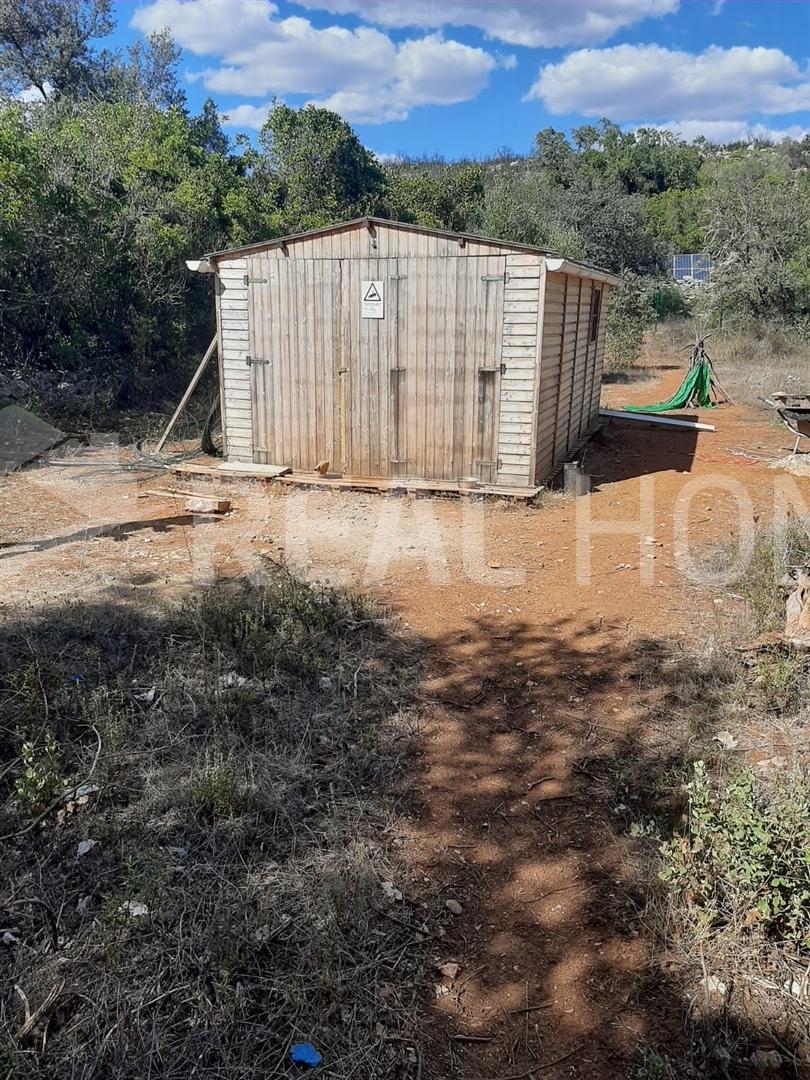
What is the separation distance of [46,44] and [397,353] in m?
21.1

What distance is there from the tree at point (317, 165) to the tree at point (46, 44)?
562cm

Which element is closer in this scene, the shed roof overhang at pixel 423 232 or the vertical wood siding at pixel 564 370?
the shed roof overhang at pixel 423 232

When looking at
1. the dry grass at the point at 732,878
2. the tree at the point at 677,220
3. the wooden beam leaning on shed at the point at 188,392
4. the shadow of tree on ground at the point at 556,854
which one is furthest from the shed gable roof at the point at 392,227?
the tree at the point at 677,220

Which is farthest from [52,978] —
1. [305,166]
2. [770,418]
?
[305,166]

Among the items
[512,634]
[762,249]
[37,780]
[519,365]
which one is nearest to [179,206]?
[519,365]

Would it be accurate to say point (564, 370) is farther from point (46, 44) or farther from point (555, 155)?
point (555, 155)

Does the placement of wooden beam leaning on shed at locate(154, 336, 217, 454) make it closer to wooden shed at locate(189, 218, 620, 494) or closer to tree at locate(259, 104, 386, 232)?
wooden shed at locate(189, 218, 620, 494)

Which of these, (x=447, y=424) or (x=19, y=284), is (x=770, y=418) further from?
(x=19, y=284)

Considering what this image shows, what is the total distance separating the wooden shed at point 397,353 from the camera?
339 inches

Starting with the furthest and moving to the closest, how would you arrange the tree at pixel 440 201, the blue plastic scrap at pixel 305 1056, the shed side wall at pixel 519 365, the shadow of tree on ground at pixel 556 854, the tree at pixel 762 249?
the tree at pixel 440 201, the tree at pixel 762 249, the shed side wall at pixel 519 365, the shadow of tree on ground at pixel 556 854, the blue plastic scrap at pixel 305 1056

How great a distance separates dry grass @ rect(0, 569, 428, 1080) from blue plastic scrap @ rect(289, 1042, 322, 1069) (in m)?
0.03

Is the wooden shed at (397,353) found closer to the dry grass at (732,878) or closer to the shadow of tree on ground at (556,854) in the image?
the shadow of tree on ground at (556,854)

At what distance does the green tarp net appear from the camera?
50.5 feet

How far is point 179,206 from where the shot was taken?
1470cm
